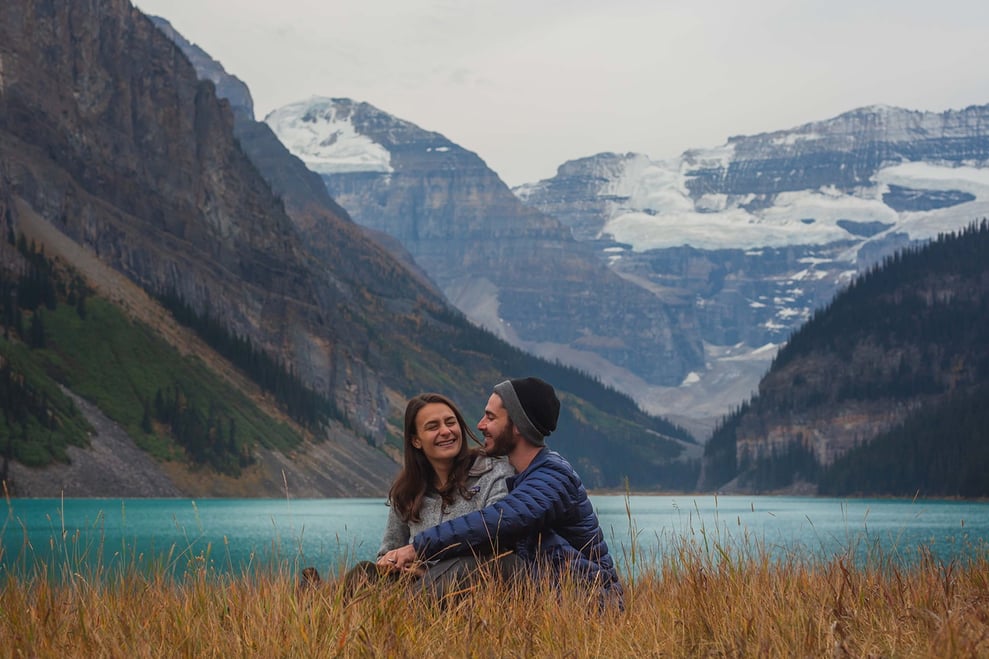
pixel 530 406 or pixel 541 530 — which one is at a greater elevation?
pixel 530 406

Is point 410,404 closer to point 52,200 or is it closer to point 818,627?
point 818,627

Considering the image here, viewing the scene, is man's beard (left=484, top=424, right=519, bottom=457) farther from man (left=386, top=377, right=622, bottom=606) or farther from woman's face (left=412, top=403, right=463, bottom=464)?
woman's face (left=412, top=403, right=463, bottom=464)

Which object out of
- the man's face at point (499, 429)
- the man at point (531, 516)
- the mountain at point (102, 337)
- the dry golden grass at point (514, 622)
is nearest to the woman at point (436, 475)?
the man's face at point (499, 429)

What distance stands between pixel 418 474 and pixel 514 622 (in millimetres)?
2332

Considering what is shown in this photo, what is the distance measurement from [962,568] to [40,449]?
115620mm

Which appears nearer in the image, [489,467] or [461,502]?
[461,502]

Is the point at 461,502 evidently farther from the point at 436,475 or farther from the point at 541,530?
the point at 541,530

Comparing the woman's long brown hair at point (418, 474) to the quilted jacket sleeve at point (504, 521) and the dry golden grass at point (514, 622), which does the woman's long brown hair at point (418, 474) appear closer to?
the quilted jacket sleeve at point (504, 521)

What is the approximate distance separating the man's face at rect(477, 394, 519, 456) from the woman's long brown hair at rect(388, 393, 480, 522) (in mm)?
169

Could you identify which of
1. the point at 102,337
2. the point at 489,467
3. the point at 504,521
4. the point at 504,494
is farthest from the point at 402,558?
the point at 102,337

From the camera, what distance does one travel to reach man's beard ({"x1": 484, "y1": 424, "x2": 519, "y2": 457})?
1054 cm

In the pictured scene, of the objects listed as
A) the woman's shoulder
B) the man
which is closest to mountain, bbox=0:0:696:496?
the woman's shoulder

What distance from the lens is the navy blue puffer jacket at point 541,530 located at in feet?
31.8

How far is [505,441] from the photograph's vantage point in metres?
10.6
